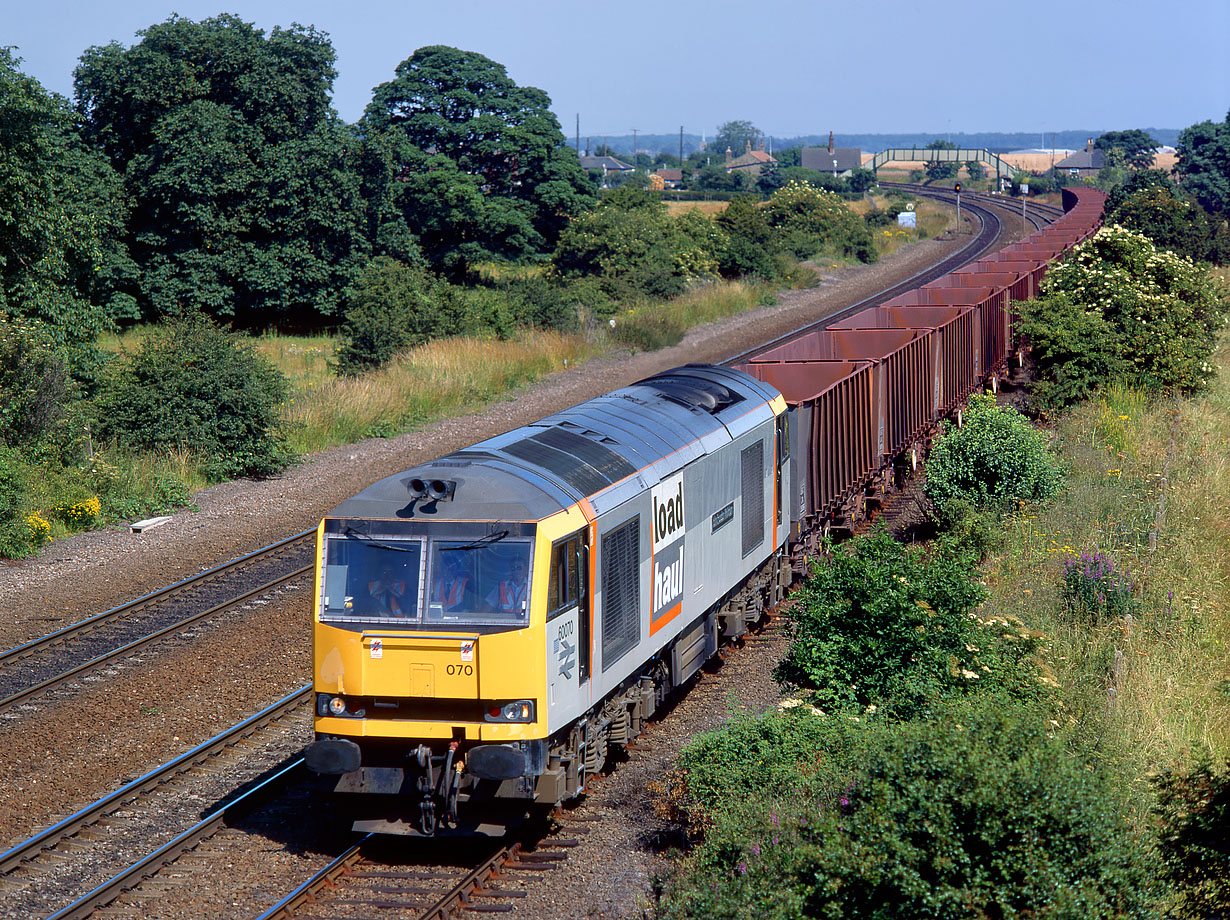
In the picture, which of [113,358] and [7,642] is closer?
[7,642]

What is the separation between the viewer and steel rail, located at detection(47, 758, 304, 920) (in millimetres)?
8391

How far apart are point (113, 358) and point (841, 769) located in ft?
70.2

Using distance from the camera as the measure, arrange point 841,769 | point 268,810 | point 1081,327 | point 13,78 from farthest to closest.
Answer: point 1081,327
point 13,78
point 268,810
point 841,769

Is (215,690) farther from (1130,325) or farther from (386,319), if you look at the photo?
(1130,325)

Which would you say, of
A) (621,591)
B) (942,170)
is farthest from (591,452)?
(942,170)

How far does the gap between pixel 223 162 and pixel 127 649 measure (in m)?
26.2

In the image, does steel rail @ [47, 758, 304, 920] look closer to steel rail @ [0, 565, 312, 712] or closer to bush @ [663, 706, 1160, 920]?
steel rail @ [0, 565, 312, 712]

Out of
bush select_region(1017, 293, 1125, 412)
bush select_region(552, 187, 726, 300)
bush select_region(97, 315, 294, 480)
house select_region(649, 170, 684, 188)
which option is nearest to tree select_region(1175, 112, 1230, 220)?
bush select_region(552, 187, 726, 300)

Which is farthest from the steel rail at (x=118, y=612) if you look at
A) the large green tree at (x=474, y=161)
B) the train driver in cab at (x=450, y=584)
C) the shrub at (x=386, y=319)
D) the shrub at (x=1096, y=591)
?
the large green tree at (x=474, y=161)

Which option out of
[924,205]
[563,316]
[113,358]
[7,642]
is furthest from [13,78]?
[924,205]

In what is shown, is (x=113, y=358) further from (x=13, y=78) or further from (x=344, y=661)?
(x=344, y=661)

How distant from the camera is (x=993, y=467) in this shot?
1786 centimetres

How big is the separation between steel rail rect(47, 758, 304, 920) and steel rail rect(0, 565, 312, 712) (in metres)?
3.81

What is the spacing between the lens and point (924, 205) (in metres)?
85.6
